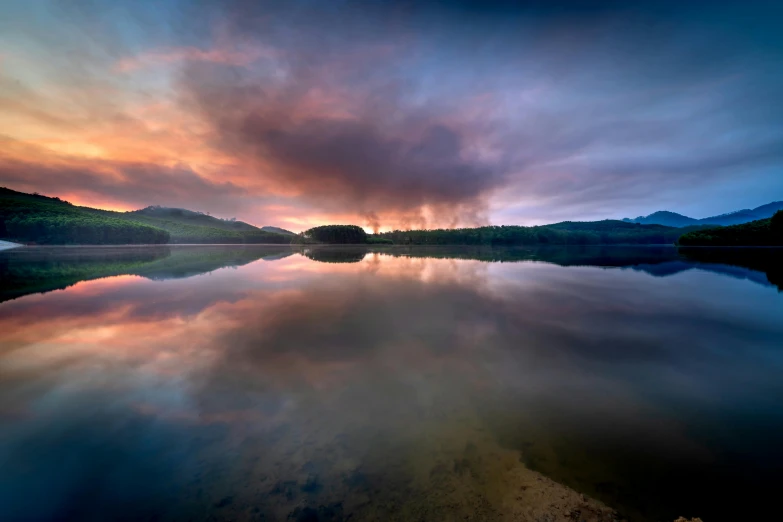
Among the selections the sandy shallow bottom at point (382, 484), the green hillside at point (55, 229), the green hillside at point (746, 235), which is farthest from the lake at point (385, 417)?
the green hillside at point (746, 235)

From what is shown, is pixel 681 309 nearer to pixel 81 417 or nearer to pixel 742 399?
pixel 742 399

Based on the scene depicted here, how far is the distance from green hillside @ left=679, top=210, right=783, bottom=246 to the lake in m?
126

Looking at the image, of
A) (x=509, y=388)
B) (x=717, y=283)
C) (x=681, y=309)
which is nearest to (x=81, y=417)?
(x=509, y=388)

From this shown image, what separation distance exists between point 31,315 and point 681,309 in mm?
29462

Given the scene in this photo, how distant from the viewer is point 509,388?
6.66 m

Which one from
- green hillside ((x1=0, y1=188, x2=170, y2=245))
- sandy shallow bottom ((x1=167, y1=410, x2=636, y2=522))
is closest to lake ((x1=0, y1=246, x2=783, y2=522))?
sandy shallow bottom ((x1=167, y1=410, x2=636, y2=522))

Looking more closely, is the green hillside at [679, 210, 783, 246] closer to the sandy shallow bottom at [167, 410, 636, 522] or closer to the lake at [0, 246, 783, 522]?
the lake at [0, 246, 783, 522]

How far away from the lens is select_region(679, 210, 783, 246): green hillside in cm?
8738

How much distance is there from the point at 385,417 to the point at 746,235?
148 m

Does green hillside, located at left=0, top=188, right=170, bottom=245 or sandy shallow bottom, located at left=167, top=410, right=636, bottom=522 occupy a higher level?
green hillside, located at left=0, top=188, right=170, bottom=245

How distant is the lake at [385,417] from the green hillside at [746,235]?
413 ft

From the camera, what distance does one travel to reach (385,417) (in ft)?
18.3

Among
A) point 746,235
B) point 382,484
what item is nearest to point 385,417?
point 382,484

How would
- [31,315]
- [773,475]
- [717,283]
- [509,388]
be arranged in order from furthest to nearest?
[717,283], [31,315], [509,388], [773,475]
